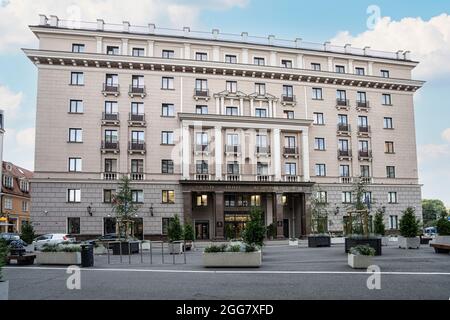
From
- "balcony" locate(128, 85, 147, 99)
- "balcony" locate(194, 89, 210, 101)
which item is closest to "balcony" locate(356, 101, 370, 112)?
"balcony" locate(194, 89, 210, 101)

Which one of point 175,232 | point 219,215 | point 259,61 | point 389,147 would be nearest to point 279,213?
point 219,215

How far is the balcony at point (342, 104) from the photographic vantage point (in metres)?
51.1

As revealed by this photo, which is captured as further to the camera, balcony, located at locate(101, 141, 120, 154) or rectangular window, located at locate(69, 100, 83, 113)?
rectangular window, located at locate(69, 100, 83, 113)

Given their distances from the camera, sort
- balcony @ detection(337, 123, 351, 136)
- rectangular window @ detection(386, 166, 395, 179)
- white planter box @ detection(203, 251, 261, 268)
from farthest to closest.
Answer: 1. rectangular window @ detection(386, 166, 395, 179)
2. balcony @ detection(337, 123, 351, 136)
3. white planter box @ detection(203, 251, 261, 268)

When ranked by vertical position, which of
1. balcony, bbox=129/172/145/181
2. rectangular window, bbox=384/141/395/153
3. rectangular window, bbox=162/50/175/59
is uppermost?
rectangular window, bbox=162/50/175/59

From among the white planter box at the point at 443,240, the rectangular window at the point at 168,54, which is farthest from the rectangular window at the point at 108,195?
the white planter box at the point at 443,240

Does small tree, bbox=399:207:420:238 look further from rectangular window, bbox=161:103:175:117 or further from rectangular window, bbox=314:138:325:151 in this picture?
rectangular window, bbox=161:103:175:117

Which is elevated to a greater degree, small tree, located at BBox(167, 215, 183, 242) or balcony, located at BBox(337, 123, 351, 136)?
balcony, located at BBox(337, 123, 351, 136)

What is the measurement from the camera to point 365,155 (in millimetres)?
51219

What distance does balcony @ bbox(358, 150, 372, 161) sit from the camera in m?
50.9

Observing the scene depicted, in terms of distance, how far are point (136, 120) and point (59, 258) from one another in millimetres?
26408

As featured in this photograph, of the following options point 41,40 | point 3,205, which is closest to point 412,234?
point 41,40

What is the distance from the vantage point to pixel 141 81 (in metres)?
46.4

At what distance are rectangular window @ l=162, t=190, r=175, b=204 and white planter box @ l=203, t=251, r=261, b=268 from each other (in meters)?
26.9
